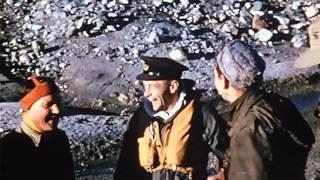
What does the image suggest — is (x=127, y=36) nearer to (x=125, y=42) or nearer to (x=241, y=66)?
(x=125, y=42)

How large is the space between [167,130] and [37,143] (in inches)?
27.4

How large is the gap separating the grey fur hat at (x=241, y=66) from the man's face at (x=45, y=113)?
35.0 inches

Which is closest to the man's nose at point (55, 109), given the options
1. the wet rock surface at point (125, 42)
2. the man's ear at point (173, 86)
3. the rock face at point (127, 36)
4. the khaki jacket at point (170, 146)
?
the khaki jacket at point (170, 146)

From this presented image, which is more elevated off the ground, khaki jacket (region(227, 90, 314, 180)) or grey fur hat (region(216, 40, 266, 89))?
grey fur hat (region(216, 40, 266, 89))

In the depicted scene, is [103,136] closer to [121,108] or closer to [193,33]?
[121,108]

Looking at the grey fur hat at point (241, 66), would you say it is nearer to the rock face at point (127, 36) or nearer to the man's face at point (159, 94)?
the man's face at point (159, 94)

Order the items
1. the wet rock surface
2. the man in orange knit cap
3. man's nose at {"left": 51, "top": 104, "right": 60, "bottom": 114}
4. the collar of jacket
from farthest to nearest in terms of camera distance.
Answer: the wet rock surface, man's nose at {"left": 51, "top": 104, "right": 60, "bottom": 114}, the man in orange knit cap, the collar of jacket

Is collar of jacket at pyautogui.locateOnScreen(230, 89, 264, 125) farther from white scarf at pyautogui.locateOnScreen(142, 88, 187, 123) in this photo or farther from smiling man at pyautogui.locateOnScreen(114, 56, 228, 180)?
white scarf at pyautogui.locateOnScreen(142, 88, 187, 123)

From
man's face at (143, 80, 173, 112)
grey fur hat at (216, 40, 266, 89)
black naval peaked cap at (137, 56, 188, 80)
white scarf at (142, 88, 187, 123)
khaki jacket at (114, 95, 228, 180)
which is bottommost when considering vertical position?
khaki jacket at (114, 95, 228, 180)

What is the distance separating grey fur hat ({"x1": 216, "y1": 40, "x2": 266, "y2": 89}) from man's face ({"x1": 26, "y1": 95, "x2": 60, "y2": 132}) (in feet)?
2.92

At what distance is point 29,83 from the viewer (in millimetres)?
4438

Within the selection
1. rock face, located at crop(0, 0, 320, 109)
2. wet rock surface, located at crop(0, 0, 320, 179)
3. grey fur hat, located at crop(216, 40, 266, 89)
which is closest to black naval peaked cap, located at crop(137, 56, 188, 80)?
grey fur hat, located at crop(216, 40, 266, 89)

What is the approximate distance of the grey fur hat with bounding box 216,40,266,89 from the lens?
13.2ft

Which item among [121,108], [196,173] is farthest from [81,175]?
[196,173]
